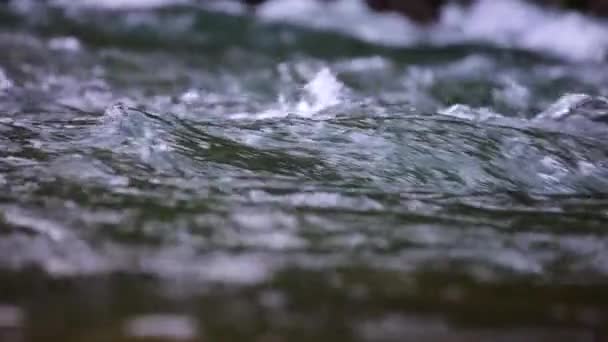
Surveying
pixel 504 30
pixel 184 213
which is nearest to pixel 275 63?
pixel 504 30

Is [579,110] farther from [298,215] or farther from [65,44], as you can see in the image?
[65,44]

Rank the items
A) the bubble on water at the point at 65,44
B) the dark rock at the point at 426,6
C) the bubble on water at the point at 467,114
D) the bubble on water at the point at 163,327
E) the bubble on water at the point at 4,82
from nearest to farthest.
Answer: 1. the bubble on water at the point at 163,327
2. the bubble on water at the point at 467,114
3. the bubble on water at the point at 4,82
4. the bubble on water at the point at 65,44
5. the dark rock at the point at 426,6

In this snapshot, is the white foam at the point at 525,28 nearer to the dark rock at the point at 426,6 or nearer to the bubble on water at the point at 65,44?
the dark rock at the point at 426,6

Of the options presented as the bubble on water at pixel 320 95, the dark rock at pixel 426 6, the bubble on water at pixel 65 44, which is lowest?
the bubble on water at pixel 320 95

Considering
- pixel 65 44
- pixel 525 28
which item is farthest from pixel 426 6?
pixel 65 44

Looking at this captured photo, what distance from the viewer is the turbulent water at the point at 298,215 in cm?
150

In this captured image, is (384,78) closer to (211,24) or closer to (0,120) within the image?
→ (211,24)

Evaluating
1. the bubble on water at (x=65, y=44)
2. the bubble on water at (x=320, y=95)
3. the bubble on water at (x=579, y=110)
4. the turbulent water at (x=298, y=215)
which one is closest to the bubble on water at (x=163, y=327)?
the turbulent water at (x=298, y=215)

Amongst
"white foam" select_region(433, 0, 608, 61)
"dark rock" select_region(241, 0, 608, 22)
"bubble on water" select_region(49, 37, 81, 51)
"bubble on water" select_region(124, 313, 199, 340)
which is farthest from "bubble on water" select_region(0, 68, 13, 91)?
"white foam" select_region(433, 0, 608, 61)

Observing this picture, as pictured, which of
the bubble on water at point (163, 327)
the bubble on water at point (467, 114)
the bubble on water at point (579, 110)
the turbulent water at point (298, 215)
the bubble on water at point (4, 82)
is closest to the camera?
the bubble on water at point (163, 327)

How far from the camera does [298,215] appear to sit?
6.84ft

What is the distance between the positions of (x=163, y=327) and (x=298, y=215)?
0.73 metres

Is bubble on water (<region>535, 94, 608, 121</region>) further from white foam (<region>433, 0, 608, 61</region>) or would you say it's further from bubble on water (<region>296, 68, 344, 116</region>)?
white foam (<region>433, 0, 608, 61</region>)

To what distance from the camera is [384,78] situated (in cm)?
589
